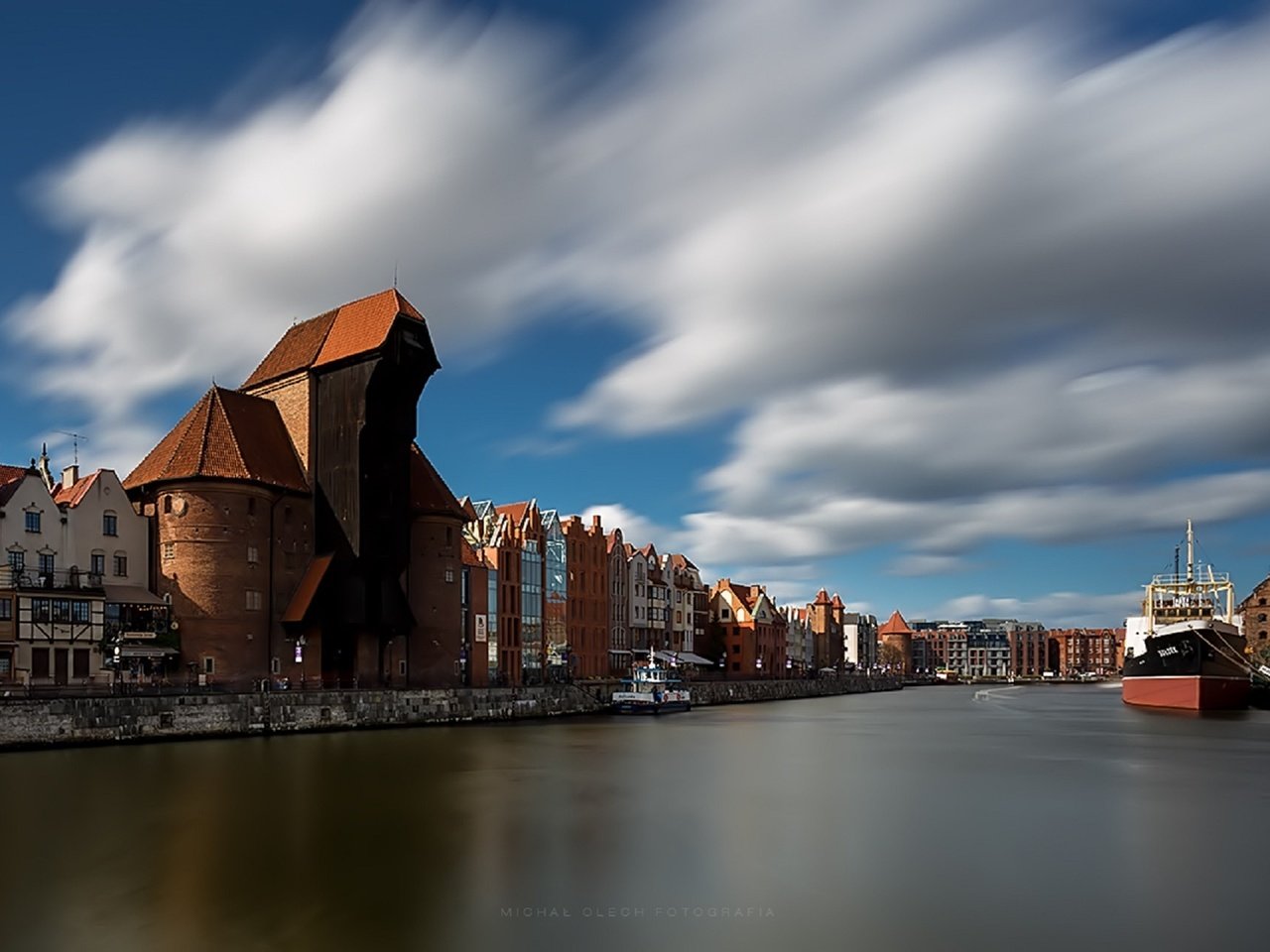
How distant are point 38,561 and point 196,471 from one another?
935 centimetres

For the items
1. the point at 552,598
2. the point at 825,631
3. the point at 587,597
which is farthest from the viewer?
the point at 825,631

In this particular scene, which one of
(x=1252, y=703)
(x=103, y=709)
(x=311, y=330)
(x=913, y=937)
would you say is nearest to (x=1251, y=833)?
(x=913, y=937)

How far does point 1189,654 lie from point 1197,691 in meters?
3.13

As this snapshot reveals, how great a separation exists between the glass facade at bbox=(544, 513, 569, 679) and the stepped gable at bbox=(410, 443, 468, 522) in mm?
23381

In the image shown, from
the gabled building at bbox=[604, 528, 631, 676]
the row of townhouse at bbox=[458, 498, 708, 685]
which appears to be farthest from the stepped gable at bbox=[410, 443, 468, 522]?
the gabled building at bbox=[604, 528, 631, 676]

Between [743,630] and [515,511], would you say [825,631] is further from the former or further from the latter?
[515,511]

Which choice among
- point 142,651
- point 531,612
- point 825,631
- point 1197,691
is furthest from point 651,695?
point 825,631

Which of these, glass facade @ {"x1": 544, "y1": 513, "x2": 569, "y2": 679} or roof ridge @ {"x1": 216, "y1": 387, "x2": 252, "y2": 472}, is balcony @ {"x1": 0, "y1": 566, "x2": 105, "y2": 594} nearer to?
roof ridge @ {"x1": 216, "y1": 387, "x2": 252, "y2": 472}

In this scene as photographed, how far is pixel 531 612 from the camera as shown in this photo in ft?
304

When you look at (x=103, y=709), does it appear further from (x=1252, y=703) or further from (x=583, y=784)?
(x=1252, y=703)

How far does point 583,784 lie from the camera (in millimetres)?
37375

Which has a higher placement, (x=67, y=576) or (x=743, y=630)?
(x=67, y=576)

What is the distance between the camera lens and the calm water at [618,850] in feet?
62.4

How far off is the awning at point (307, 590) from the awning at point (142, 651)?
7.00 m
